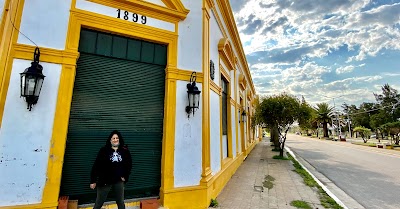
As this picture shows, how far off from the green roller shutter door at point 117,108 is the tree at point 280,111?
935 centimetres

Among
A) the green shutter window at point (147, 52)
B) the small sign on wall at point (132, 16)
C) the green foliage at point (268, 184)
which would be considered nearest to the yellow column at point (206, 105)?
the green shutter window at point (147, 52)

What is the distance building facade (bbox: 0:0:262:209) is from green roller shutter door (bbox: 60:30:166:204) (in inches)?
0.7

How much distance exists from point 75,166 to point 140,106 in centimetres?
161

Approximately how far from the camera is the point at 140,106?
423 cm

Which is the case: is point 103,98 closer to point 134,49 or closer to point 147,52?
point 134,49

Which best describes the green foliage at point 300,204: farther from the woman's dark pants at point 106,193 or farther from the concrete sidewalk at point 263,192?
the woman's dark pants at point 106,193

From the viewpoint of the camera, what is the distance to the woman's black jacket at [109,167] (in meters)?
2.97

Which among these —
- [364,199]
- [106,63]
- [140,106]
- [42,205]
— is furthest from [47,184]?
[364,199]

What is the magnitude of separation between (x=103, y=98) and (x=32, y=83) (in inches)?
43.7

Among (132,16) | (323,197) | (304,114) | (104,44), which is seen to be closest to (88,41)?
(104,44)

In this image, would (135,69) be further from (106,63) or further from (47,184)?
(47,184)

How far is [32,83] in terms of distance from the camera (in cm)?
309

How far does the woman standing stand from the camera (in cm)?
299

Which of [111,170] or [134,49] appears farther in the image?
[134,49]
